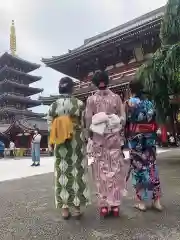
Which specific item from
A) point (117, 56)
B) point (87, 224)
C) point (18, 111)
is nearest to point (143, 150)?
point (87, 224)

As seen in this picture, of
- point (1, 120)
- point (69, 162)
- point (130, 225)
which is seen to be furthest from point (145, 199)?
point (1, 120)

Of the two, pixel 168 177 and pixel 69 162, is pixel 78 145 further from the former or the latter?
pixel 168 177

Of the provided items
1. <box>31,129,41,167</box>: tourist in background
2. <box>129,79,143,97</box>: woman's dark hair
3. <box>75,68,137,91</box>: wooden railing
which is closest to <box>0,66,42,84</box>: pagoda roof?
<box>75,68,137,91</box>: wooden railing

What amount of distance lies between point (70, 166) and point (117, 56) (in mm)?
18133

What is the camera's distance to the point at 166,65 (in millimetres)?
8039

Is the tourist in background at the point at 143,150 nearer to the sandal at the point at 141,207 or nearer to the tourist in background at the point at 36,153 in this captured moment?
the sandal at the point at 141,207

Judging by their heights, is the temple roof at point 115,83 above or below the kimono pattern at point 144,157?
above

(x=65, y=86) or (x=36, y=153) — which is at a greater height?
(x=65, y=86)

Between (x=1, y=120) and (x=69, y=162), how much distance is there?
39317 mm

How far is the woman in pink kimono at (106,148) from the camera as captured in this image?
11.1 feet

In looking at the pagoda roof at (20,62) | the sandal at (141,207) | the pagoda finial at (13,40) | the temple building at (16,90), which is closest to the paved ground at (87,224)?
the sandal at (141,207)

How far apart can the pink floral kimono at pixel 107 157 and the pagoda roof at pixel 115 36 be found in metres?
14.5

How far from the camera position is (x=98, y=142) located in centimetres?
347

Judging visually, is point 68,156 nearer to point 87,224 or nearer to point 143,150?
point 87,224
